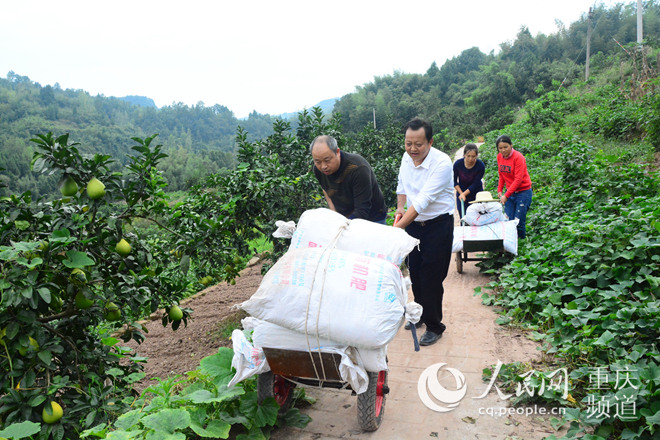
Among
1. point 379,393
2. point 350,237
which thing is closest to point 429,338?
point 379,393

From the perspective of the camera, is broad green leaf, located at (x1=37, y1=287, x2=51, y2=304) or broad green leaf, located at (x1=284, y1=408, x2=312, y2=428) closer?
broad green leaf, located at (x1=37, y1=287, x2=51, y2=304)

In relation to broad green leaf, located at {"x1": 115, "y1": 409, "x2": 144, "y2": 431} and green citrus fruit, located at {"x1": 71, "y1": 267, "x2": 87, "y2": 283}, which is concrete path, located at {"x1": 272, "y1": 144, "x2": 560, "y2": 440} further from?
green citrus fruit, located at {"x1": 71, "y1": 267, "x2": 87, "y2": 283}

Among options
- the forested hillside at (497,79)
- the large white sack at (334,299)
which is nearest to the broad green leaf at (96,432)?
the large white sack at (334,299)

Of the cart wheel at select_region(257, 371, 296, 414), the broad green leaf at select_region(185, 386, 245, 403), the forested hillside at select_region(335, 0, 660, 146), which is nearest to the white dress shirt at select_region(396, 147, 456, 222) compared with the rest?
the cart wheel at select_region(257, 371, 296, 414)

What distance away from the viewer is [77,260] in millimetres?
2451

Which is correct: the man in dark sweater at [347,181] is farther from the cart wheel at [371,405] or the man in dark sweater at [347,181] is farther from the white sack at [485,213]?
the white sack at [485,213]

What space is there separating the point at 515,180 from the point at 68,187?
5552 millimetres

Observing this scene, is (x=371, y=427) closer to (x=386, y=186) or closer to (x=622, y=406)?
(x=622, y=406)

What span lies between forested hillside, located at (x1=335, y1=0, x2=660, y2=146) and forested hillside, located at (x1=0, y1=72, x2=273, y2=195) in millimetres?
21892

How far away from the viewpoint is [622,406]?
2.35 m

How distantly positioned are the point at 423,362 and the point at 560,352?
3.45 feet

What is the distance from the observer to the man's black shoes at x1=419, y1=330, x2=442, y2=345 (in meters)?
3.95

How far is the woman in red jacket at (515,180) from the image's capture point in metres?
A: 6.17

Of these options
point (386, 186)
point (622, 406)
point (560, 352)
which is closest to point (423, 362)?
point (560, 352)
